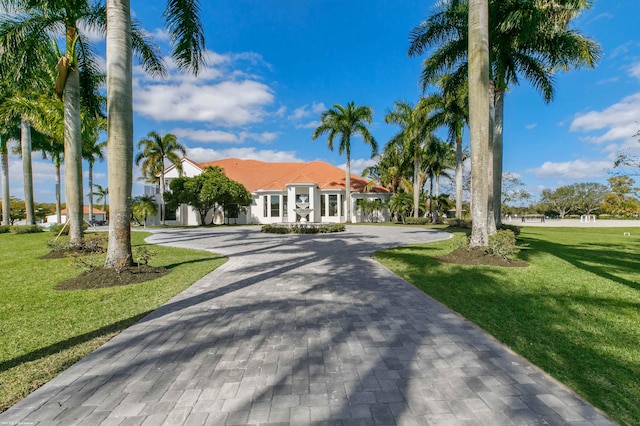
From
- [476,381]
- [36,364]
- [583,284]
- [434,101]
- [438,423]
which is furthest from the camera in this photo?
[434,101]

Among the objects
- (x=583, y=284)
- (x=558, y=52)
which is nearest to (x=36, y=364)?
(x=583, y=284)

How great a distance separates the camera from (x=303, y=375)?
2875mm

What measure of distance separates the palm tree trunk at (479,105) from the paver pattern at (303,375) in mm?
5279

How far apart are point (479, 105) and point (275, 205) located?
27.6m

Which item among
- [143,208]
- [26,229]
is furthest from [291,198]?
[26,229]

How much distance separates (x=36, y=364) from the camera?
311 cm

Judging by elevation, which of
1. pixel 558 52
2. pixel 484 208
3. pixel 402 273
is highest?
pixel 558 52

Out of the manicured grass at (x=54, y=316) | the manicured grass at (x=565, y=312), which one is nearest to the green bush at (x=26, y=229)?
the manicured grass at (x=54, y=316)

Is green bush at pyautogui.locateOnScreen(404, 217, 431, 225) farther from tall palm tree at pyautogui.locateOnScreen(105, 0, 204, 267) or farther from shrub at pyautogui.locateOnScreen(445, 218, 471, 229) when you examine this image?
tall palm tree at pyautogui.locateOnScreen(105, 0, 204, 267)

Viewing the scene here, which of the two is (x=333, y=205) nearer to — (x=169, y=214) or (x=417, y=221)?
(x=417, y=221)

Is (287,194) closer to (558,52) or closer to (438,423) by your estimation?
(558,52)

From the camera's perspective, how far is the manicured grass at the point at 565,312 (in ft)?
8.95

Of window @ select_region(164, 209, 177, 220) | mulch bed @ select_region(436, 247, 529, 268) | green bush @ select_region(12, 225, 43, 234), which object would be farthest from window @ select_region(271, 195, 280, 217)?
mulch bed @ select_region(436, 247, 529, 268)

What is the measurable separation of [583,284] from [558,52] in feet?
40.0
